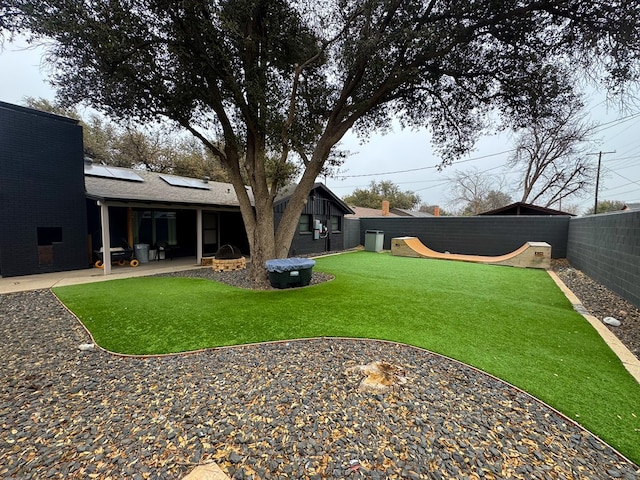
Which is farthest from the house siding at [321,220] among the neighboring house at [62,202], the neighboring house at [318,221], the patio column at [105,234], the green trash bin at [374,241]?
the patio column at [105,234]

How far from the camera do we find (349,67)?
6.40m

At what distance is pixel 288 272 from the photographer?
6.48 metres

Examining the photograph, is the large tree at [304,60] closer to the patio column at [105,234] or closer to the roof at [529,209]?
the patio column at [105,234]

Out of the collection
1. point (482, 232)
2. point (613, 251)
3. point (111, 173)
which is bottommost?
point (613, 251)

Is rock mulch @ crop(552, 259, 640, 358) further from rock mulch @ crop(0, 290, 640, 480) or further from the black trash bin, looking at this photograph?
the black trash bin

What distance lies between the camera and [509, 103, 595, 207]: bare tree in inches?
762

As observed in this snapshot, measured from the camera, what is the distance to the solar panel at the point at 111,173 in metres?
10.3

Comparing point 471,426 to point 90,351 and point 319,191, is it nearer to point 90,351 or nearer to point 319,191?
point 90,351

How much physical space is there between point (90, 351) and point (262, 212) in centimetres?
452

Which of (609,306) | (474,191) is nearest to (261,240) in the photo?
(609,306)

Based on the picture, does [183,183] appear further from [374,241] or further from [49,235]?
[374,241]

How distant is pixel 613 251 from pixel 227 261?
32.3 feet

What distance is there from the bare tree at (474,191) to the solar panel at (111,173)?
28909mm

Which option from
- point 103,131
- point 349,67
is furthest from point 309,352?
point 103,131
